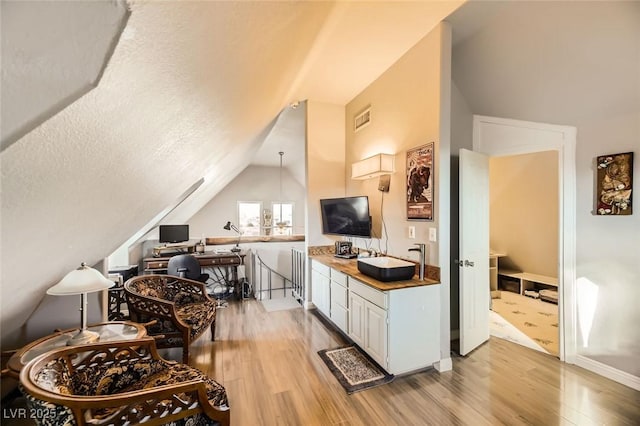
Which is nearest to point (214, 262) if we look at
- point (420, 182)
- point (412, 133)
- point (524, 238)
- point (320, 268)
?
point (320, 268)

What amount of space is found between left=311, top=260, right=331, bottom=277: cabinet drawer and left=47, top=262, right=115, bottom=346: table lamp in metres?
2.16

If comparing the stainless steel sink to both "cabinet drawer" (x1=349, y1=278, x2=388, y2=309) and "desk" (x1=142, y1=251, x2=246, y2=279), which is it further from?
"desk" (x1=142, y1=251, x2=246, y2=279)

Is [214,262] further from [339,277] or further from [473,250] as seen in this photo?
[473,250]

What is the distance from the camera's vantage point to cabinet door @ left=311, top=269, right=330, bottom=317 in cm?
326

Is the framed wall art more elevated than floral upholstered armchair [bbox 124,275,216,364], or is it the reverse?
the framed wall art

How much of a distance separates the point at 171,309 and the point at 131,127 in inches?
80.4

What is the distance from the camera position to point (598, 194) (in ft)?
7.31

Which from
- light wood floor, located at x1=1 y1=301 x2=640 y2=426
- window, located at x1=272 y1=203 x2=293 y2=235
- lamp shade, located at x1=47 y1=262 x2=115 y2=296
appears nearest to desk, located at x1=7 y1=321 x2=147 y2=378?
lamp shade, located at x1=47 y1=262 x2=115 y2=296

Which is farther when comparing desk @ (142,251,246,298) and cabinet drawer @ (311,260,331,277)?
desk @ (142,251,246,298)

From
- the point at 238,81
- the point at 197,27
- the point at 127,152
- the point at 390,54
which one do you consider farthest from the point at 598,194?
the point at 127,152

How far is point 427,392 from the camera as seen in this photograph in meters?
2.04

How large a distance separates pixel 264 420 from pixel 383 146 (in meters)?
2.85

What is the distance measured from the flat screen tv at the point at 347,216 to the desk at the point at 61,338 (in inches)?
91.6

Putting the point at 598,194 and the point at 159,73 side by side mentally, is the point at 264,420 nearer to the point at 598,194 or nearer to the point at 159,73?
the point at 159,73
